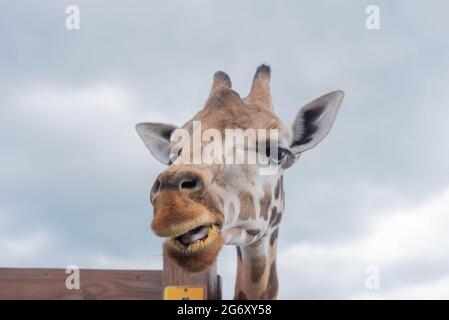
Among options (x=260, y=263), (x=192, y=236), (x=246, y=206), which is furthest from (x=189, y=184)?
(x=260, y=263)

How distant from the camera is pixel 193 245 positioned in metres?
2.59

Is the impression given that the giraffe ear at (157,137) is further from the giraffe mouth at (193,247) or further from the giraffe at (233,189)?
the giraffe mouth at (193,247)

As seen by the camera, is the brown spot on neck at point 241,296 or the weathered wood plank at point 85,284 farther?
the brown spot on neck at point 241,296

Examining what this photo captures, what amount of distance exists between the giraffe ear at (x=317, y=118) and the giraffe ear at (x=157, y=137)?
2.77 feet

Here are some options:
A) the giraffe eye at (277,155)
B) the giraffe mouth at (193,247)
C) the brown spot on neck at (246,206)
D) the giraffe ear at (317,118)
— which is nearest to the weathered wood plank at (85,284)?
the giraffe mouth at (193,247)

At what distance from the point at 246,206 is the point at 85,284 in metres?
1.00

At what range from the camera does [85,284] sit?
120 inches

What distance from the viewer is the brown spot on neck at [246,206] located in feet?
9.62

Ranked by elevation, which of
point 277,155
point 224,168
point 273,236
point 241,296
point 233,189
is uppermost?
point 277,155

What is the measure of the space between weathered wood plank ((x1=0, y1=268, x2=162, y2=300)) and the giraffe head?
19.4 inches

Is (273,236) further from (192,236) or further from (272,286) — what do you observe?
(192,236)

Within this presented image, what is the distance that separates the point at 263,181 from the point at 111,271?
0.99 metres
